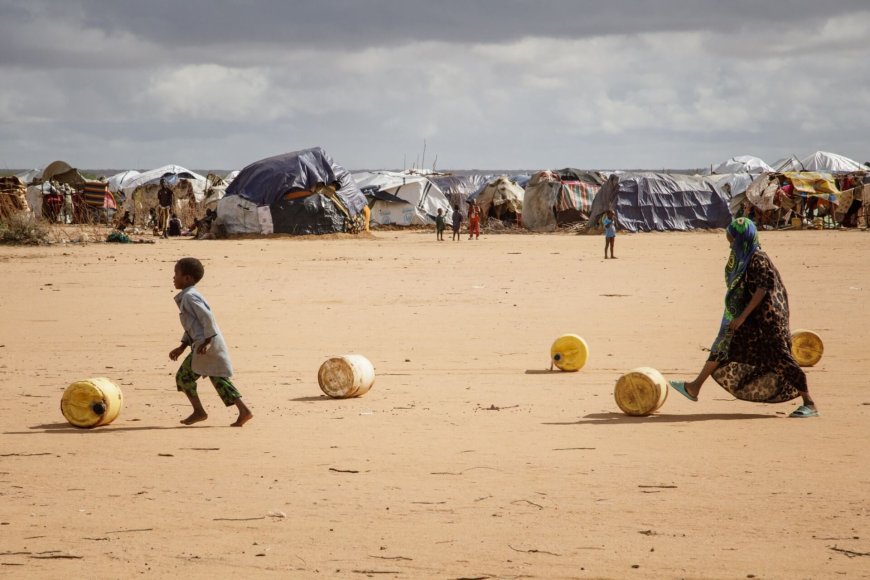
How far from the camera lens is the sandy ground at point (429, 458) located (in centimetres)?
461

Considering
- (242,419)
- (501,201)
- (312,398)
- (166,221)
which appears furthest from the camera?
(501,201)

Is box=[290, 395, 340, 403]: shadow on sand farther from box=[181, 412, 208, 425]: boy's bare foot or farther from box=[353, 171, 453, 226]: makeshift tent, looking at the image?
box=[353, 171, 453, 226]: makeshift tent

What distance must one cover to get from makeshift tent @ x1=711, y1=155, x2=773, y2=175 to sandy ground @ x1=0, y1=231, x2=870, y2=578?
55067 millimetres

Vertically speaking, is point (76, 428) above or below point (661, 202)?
below

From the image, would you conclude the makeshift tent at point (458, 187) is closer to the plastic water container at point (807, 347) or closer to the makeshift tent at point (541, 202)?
the makeshift tent at point (541, 202)

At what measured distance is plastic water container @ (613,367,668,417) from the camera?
24.7 feet

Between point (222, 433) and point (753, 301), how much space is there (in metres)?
3.56

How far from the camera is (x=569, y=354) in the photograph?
973cm

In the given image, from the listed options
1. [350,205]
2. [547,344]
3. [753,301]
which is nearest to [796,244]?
[350,205]

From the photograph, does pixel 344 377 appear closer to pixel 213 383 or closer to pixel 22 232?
pixel 213 383

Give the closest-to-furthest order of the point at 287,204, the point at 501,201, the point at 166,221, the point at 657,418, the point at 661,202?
the point at 657,418 < the point at 287,204 < the point at 166,221 < the point at 661,202 < the point at 501,201

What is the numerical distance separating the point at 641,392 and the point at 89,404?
11.9ft

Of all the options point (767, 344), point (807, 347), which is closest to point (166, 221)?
point (807, 347)

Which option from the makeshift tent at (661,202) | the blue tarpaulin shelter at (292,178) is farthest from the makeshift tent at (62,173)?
the makeshift tent at (661,202)
